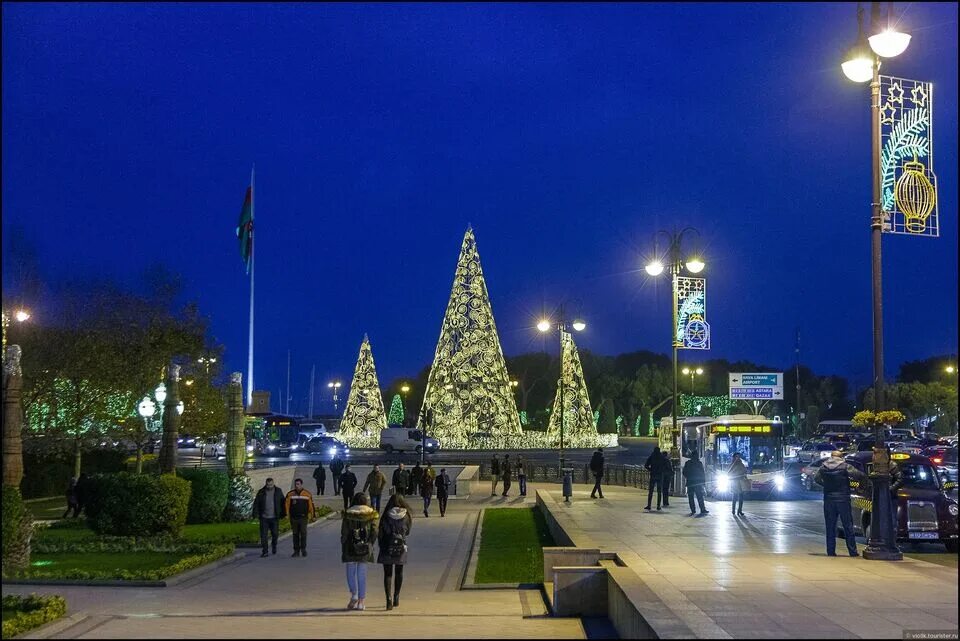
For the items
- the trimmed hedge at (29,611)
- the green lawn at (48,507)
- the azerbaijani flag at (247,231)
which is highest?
the azerbaijani flag at (247,231)

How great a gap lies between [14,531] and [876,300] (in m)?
13.1

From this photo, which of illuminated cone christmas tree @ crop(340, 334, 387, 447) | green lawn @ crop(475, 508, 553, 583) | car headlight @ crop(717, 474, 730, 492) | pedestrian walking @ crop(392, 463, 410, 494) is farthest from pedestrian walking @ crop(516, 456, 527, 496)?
illuminated cone christmas tree @ crop(340, 334, 387, 447)

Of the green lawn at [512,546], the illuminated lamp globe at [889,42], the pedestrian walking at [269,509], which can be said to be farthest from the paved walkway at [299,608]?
the illuminated lamp globe at [889,42]

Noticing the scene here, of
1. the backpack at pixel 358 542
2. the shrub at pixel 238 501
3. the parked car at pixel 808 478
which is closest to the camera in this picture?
the backpack at pixel 358 542

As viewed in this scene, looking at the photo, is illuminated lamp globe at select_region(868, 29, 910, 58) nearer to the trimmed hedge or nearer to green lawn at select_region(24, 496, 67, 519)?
the trimmed hedge

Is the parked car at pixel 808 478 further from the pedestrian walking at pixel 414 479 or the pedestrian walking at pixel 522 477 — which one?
the pedestrian walking at pixel 414 479

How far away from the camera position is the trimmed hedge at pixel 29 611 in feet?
37.4

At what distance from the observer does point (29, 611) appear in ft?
40.8

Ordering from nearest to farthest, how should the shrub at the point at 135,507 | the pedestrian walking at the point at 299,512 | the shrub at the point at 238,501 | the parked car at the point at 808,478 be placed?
the pedestrian walking at the point at 299,512 < the shrub at the point at 135,507 < the shrub at the point at 238,501 < the parked car at the point at 808,478

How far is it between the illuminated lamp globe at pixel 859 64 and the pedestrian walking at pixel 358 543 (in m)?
9.91

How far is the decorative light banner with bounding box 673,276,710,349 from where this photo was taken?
101 feet

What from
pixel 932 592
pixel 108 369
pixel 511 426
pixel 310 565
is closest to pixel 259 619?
pixel 310 565

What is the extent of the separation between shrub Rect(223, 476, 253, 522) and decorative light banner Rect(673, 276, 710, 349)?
13171mm

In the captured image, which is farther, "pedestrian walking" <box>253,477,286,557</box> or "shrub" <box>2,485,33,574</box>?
"pedestrian walking" <box>253,477,286,557</box>
